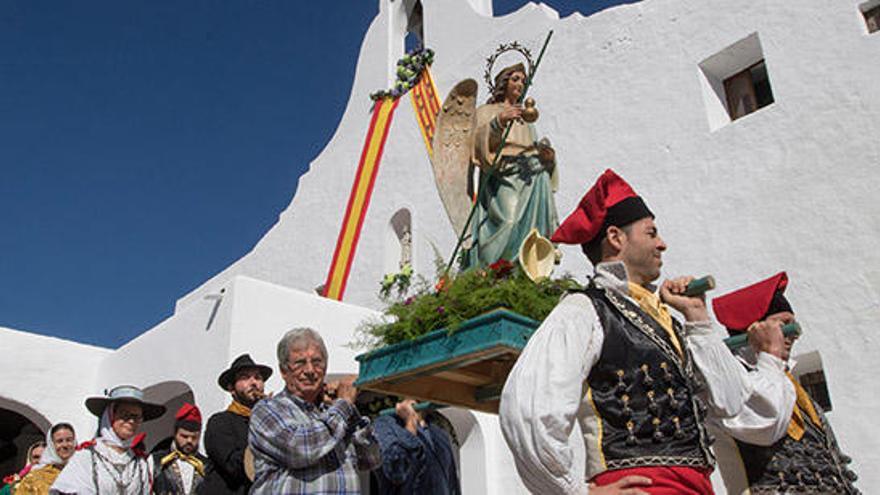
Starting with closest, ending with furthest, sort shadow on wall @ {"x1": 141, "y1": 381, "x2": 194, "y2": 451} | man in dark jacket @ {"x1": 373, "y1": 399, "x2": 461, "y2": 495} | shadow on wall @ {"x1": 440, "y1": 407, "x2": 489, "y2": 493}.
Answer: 1. man in dark jacket @ {"x1": 373, "y1": 399, "x2": 461, "y2": 495}
2. shadow on wall @ {"x1": 440, "y1": 407, "x2": 489, "y2": 493}
3. shadow on wall @ {"x1": 141, "y1": 381, "x2": 194, "y2": 451}

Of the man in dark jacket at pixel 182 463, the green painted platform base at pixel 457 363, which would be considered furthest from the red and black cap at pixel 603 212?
the man in dark jacket at pixel 182 463

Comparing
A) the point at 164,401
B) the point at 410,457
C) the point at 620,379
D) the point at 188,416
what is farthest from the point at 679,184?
the point at 164,401

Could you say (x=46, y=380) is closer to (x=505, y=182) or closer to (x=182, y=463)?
(x=182, y=463)

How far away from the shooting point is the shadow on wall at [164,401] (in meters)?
8.95

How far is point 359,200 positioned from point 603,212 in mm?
9473

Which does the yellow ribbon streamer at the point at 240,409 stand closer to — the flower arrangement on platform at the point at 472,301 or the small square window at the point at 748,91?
the flower arrangement on platform at the point at 472,301

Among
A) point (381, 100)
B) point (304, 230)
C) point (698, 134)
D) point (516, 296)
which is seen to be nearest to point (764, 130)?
point (698, 134)

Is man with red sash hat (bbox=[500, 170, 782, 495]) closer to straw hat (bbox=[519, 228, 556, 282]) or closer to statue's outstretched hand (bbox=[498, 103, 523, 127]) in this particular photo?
straw hat (bbox=[519, 228, 556, 282])

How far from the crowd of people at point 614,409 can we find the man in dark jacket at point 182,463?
56cm

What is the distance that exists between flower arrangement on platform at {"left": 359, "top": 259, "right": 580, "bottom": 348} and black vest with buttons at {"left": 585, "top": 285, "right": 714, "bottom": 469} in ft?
3.60

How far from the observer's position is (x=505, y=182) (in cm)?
486

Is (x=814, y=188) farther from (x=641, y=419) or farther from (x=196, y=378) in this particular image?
(x=196, y=378)

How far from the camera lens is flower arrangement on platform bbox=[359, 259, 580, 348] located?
3412mm

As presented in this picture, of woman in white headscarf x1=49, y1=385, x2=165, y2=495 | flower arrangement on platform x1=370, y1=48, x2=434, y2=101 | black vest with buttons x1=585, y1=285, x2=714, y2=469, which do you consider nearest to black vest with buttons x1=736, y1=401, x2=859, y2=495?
black vest with buttons x1=585, y1=285, x2=714, y2=469
